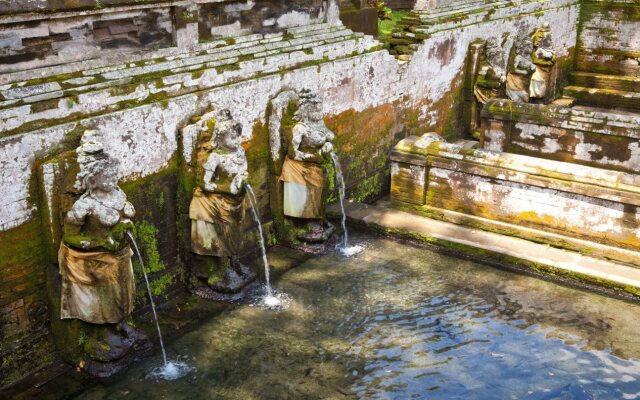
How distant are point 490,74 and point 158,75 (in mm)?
6941

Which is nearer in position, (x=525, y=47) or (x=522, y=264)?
(x=522, y=264)

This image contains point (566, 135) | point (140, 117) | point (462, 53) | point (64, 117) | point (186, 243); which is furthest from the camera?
point (462, 53)

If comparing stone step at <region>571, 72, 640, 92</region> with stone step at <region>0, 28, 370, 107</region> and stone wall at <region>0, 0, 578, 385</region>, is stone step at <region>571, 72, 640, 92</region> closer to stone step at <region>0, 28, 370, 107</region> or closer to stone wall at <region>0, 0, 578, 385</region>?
stone wall at <region>0, 0, 578, 385</region>

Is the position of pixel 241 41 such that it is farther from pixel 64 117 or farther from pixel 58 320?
pixel 58 320

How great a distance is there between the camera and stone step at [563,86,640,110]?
49.3 feet

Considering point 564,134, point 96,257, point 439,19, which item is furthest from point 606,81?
point 96,257

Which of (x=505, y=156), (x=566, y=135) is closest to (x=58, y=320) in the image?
(x=505, y=156)

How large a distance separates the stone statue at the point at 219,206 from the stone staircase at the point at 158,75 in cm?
65

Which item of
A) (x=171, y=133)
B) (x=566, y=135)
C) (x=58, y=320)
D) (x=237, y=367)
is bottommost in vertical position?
(x=237, y=367)

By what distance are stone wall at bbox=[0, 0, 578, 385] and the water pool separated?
3.69 feet

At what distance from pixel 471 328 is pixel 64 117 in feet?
13.5

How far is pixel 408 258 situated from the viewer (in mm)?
7934

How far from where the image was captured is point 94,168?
5492mm

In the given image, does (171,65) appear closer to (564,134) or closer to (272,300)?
(272,300)
